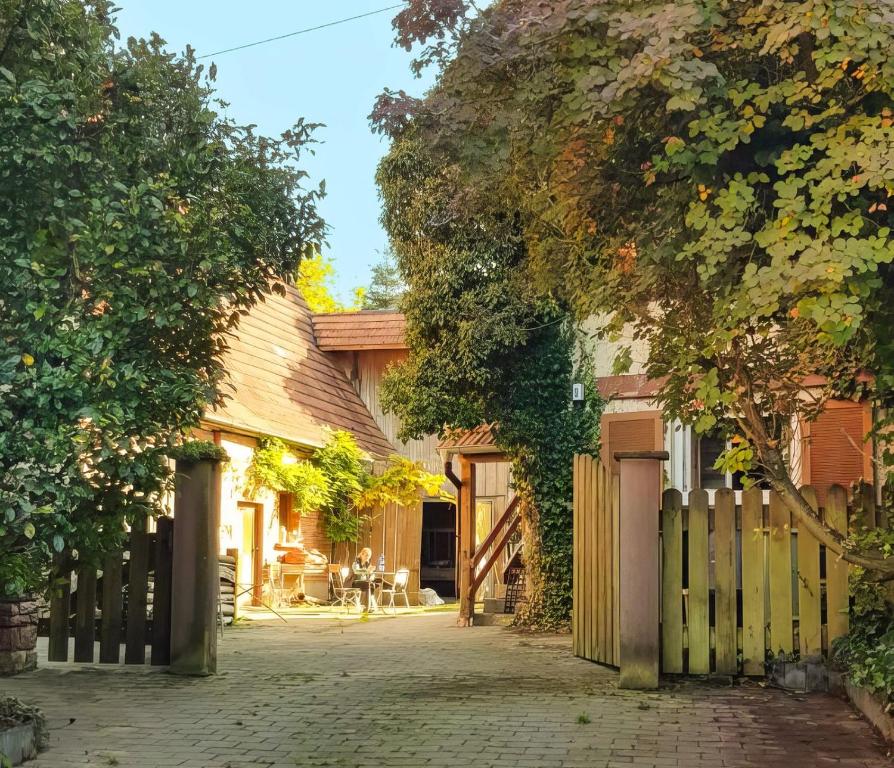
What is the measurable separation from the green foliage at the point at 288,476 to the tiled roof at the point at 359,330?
486 cm

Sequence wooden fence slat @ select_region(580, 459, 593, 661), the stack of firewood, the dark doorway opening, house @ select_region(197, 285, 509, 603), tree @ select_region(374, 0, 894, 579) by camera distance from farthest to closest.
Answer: the dark doorway opening → house @ select_region(197, 285, 509, 603) → the stack of firewood → wooden fence slat @ select_region(580, 459, 593, 661) → tree @ select_region(374, 0, 894, 579)

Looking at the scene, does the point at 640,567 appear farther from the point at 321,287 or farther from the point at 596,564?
the point at 321,287

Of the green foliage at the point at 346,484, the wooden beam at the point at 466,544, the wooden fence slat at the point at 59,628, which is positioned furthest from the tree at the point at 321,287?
the wooden fence slat at the point at 59,628

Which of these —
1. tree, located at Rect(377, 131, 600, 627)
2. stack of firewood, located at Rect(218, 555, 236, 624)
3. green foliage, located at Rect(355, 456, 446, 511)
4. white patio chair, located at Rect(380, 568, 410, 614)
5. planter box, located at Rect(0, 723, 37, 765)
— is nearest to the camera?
planter box, located at Rect(0, 723, 37, 765)

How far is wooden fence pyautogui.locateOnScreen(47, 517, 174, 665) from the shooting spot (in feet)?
33.8

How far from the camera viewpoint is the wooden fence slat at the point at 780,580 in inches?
367

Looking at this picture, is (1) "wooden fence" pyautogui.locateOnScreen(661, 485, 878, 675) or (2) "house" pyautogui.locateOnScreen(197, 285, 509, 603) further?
(2) "house" pyautogui.locateOnScreen(197, 285, 509, 603)

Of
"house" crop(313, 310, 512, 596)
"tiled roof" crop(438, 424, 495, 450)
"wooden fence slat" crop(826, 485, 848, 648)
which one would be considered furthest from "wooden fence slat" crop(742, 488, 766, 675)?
"house" crop(313, 310, 512, 596)

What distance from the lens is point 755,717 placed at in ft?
25.8

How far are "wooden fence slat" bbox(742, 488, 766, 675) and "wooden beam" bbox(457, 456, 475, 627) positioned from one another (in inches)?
306

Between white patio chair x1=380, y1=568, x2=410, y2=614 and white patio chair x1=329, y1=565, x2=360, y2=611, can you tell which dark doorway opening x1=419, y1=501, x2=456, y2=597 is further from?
white patio chair x1=329, y1=565, x2=360, y2=611

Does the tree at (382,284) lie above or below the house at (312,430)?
above

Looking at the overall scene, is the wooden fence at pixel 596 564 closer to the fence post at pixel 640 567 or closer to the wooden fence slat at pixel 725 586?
the fence post at pixel 640 567

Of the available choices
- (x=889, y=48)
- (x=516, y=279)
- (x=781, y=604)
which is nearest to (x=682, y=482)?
(x=516, y=279)
